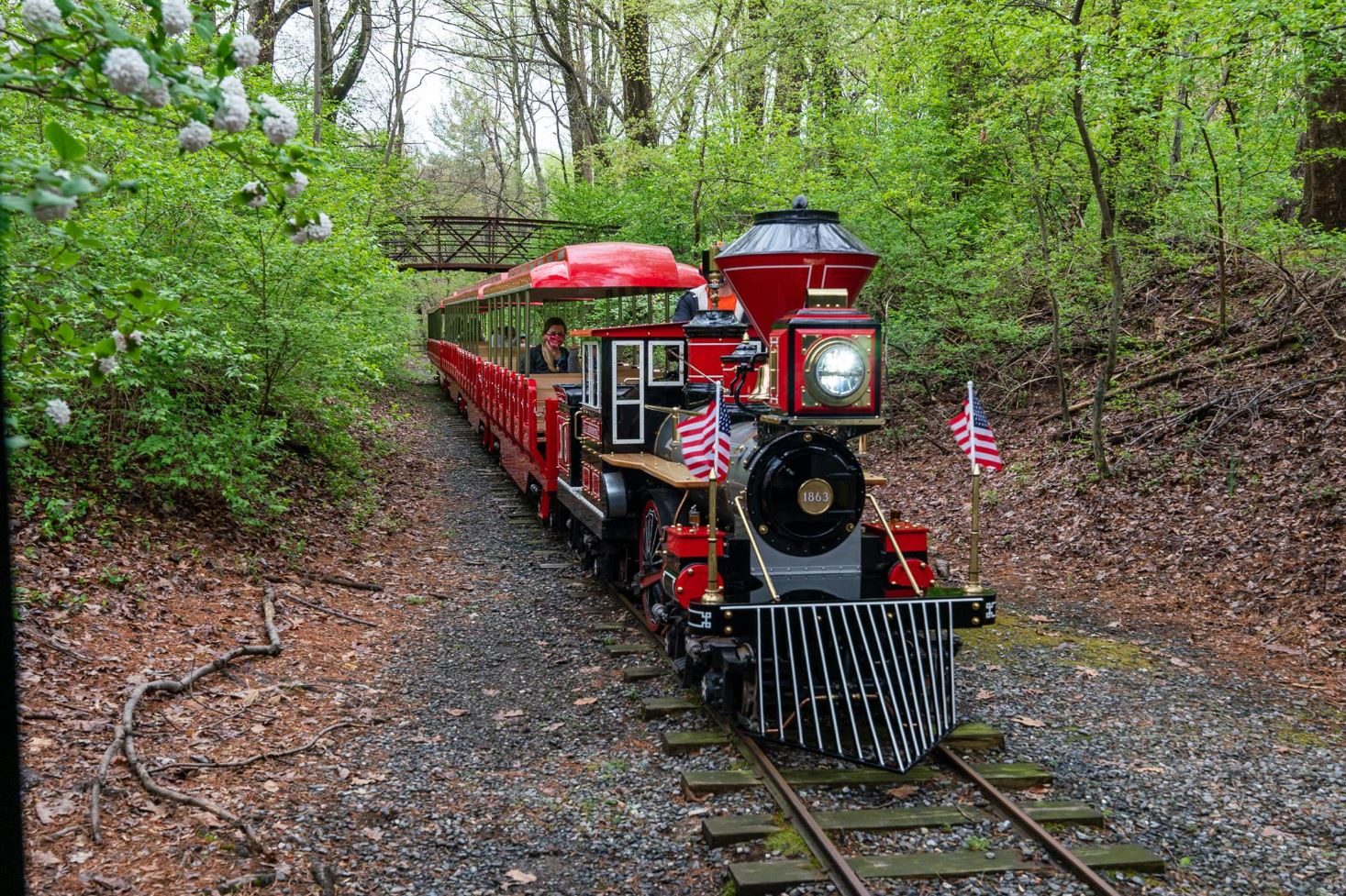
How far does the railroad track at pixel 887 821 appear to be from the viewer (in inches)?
169

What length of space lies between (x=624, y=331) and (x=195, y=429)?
3986 mm

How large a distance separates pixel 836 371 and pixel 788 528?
41.2 inches

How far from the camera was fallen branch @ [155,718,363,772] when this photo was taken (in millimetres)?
5047

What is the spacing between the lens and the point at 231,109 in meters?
2.83

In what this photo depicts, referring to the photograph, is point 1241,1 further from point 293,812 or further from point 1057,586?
point 293,812

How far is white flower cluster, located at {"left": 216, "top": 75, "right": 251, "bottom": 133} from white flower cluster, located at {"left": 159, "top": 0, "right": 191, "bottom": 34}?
185 millimetres

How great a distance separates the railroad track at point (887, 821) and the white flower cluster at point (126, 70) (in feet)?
12.0

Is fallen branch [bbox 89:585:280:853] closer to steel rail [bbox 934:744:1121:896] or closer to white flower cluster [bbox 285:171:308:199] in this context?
white flower cluster [bbox 285:171:308:199]

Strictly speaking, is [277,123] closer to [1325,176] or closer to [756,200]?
[1325,176]

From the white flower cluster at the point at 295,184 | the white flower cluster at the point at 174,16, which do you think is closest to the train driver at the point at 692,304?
the white flower cluster at the point at 295,184

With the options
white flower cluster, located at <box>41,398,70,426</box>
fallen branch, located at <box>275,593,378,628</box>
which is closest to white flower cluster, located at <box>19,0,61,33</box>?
white flower cluster, located at <box>41,398,70,426</box>

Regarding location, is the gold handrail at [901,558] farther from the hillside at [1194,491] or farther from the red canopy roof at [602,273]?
the red canopy roof at [602,273]

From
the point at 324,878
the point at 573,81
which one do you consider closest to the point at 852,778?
the point at 324,878

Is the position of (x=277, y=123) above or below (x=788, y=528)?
above
